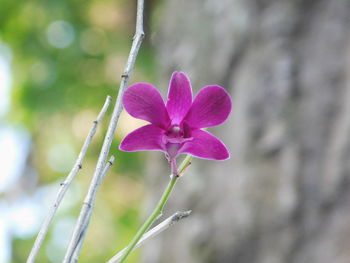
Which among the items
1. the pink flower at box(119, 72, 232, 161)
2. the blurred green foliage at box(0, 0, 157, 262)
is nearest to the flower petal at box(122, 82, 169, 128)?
the pink flower at box(119, 72, 232, 161)

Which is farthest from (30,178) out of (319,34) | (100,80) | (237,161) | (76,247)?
(76,247)

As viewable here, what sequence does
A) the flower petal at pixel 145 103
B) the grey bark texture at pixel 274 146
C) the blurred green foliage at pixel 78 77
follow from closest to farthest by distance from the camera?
the flower petal at pixel 145 103 → the grey bark texture at pixel 274 146 → the blurred green foliage at pixel 78 77

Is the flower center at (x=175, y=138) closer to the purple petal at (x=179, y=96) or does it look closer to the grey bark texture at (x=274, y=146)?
the purple petal at (x=179, y=96)

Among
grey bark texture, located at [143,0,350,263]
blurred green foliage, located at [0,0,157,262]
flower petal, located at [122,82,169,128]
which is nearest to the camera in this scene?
flower petal, located at [122,82,169,128]

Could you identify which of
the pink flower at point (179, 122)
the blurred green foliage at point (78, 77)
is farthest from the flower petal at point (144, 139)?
the blurred green foliage at point (78, 77)

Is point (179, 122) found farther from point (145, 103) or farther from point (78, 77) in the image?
point (78, 77)

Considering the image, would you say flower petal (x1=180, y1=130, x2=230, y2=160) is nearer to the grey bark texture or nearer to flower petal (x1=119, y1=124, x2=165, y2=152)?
flower petal (x1=119, y1=124, x2=165, y2=152)
